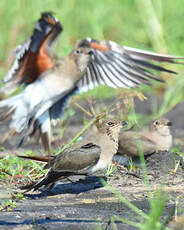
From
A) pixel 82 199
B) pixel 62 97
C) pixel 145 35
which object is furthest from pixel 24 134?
pixel 145 35

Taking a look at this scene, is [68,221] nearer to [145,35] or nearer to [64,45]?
[64,45]

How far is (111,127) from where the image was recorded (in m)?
5.20

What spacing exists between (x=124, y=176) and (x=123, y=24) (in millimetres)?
6403

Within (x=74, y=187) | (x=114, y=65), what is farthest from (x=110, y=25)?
(x=74, y=187)

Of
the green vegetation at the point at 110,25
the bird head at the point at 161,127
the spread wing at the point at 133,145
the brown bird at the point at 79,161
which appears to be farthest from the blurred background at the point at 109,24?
the brown bird at the point at 79,161

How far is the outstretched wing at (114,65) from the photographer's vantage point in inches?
251

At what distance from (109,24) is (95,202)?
7.08m

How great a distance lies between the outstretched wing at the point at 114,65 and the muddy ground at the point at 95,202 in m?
1.19

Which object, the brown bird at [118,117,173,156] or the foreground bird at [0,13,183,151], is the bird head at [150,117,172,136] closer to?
the brown bird at [118,117,173,156]

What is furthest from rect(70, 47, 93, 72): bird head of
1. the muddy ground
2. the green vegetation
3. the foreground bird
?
the green vegetation

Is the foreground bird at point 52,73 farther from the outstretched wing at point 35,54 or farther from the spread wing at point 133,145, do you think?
the spread wing at point 133,145

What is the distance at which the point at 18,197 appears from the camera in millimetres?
4449

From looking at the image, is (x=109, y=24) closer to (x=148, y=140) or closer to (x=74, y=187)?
(x=148, y=140)

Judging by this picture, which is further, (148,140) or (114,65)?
(114,65)
